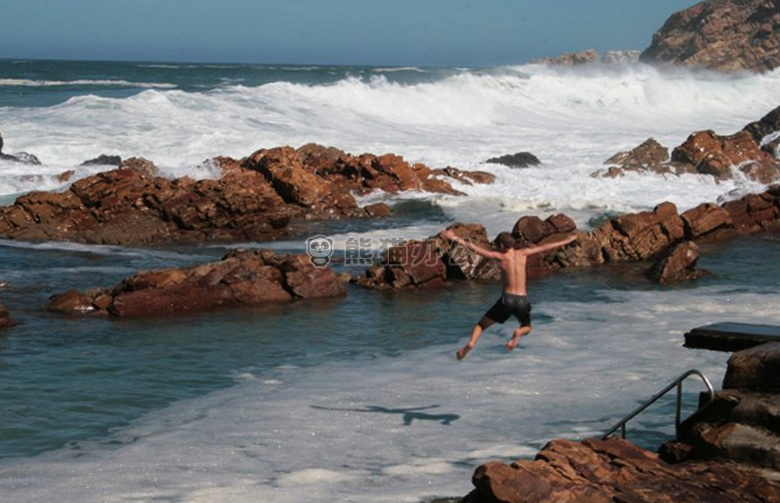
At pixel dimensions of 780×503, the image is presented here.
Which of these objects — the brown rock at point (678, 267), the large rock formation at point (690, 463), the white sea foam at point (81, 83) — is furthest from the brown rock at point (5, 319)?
the white sea foam at point (81, 83)

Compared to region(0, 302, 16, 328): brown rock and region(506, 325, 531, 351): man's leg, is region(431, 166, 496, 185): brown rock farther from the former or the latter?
region(506, 325, 531, 351): man's leg

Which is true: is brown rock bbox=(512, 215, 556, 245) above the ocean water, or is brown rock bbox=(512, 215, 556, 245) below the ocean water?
above

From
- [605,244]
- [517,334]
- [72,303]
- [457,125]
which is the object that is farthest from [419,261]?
[457,125]

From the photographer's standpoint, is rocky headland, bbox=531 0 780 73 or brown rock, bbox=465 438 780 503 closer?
brown rock, bbox=465 438 780 503

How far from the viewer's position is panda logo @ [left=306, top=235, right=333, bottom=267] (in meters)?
20.6

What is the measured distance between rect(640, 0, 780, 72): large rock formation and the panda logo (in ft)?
226

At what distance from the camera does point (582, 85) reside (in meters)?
67.1

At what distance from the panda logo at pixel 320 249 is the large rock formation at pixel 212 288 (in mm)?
2299

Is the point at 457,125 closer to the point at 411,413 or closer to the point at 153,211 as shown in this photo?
the point at 153,211

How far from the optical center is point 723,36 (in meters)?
105

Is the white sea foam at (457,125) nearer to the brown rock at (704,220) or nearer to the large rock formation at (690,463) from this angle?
the brown rock at (704,220)

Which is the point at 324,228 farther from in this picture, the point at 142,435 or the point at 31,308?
the point at 142,435

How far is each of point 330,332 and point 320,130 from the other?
1152 inches

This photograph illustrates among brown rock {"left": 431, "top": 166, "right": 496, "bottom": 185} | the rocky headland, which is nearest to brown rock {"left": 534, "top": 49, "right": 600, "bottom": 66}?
the rocky headland
